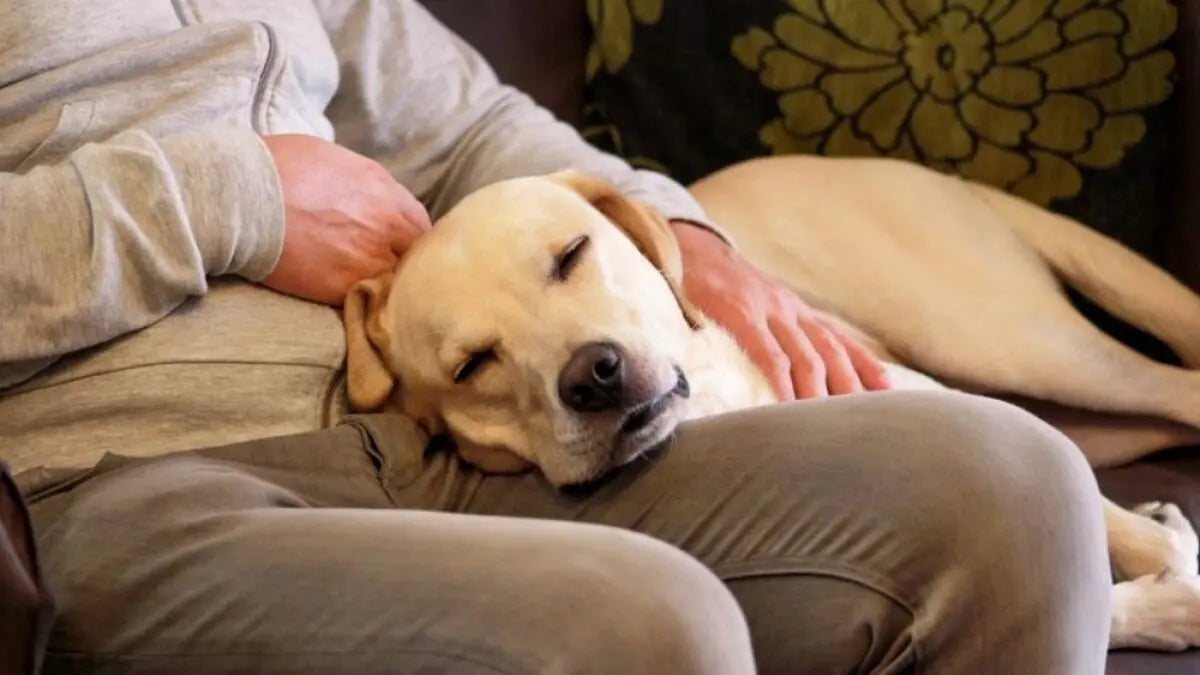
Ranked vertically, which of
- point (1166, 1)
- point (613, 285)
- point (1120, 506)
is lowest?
point (1120, 506)

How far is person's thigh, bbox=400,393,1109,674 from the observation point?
87cm

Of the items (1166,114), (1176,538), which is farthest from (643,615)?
(1166,114)

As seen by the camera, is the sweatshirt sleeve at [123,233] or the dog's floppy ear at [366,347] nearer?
the sweatshirt sleeve at [123,233]

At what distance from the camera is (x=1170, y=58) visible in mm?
1567

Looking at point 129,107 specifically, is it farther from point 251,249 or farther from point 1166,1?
point 1166,1

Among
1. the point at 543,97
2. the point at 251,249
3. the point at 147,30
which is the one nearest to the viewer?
the point at 251,249

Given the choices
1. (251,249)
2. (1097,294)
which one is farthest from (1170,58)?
(251,249)

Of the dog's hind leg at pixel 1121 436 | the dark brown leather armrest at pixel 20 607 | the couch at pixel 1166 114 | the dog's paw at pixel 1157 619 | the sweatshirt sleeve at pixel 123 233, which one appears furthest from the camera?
the dog's hind leg at pixel 1121 436

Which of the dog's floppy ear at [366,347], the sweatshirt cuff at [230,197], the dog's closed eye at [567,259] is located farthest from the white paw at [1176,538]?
the sweatshirt cuff at [230,197]

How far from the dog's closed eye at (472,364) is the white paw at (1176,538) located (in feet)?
2.31

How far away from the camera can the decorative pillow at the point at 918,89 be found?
1.61m

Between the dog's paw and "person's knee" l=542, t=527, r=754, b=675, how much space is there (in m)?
0.52

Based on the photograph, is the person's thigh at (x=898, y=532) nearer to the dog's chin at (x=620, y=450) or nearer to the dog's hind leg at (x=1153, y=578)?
the dog's chin at (x=620, y=450)

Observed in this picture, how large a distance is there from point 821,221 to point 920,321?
0.62 ft
